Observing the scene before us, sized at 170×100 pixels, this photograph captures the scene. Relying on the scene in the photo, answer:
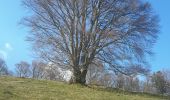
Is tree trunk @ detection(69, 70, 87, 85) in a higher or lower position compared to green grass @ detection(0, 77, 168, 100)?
higher

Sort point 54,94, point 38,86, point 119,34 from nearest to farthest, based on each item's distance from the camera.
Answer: point 54,94 < point 38,86 < point 119,34

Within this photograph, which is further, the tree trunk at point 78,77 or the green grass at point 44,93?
the tree trunk at point 78,77

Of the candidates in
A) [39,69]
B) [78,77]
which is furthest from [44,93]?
[39,69]

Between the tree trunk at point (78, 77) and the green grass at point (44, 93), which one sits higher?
the tree trunk at point (78, 77)

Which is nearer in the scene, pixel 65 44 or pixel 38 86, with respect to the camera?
pixel 38 86

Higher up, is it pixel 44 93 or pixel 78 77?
pixel 78 77

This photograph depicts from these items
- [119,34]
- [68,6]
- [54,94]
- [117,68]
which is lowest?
[54,94]

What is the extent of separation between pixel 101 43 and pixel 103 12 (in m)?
2.56

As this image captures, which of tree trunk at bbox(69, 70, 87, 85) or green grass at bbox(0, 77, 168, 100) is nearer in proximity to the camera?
green grass at bbox(0, 77, 168, 100)

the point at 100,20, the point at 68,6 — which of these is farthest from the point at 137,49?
the point at 68,6

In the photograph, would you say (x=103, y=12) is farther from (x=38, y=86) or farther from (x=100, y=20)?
(x=38, y=86)

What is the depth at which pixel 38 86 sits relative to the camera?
27594mm

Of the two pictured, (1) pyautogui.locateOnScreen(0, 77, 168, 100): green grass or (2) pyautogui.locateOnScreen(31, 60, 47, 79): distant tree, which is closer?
(1) pyautogui.locateOnScreen(0, 77, 168, 100): green grass

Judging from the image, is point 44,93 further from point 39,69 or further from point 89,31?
point 39,69
